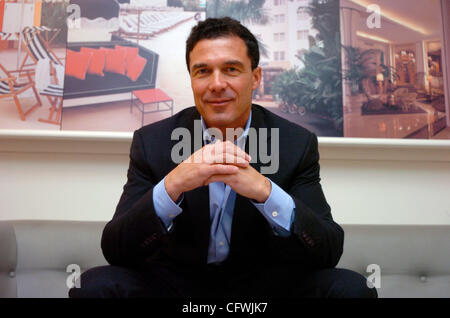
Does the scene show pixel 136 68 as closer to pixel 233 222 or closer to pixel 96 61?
pixel 96 61

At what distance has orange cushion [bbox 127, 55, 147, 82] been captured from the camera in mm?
1613

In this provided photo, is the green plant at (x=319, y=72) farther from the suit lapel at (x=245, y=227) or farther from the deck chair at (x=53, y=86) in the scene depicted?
the deck chair at (x=53, y=86)

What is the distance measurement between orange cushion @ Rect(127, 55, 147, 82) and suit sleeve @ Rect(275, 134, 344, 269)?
789 millimetres

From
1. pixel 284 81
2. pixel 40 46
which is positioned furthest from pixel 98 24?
pixel 284 81

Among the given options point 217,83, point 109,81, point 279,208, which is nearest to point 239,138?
point 217,83

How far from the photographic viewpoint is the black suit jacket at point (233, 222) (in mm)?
1054

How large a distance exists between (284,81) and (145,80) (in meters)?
0.59

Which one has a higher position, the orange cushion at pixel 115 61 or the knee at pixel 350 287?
the orange cushion at pixel 115 61

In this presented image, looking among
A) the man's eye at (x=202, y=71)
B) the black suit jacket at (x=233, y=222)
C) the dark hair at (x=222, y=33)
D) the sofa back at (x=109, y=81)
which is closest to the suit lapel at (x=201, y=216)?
the black suit jacket at (x=233, y=222)

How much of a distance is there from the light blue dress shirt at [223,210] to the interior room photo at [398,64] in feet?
2.06

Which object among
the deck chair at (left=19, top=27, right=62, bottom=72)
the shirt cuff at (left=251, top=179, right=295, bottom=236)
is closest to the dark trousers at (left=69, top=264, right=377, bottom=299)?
the shirt cuff at (left=251, top=179, right=295, bottom=236)

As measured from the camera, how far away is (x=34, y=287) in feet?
4.98

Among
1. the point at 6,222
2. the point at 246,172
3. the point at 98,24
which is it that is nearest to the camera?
the point at 246,172

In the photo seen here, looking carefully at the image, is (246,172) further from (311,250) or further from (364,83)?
(364,83)
